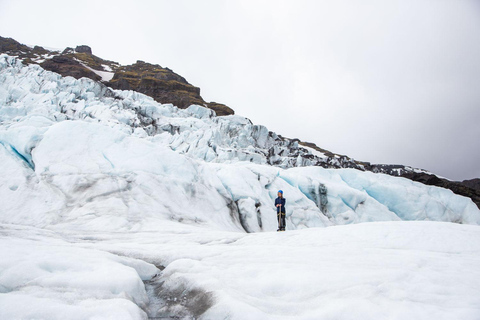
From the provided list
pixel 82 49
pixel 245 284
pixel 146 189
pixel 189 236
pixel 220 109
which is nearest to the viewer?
pixel 245 284

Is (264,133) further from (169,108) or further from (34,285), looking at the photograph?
(34,285)

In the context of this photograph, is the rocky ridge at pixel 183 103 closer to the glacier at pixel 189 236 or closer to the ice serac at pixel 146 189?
the ice serac at pixel 146 189

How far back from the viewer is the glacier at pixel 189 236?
229 centimetres

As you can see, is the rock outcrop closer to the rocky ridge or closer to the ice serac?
the rocky ridge

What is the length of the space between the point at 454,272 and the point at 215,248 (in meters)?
3.15

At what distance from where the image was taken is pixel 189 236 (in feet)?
19.1

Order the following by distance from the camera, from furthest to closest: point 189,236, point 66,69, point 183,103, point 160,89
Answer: point 160,89
point 183,103
point 66,69
point 189,236

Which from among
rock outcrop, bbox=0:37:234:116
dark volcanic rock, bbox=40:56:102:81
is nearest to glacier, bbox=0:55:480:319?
rock outcrop, bbox=0:37:234:116

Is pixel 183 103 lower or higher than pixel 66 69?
lower

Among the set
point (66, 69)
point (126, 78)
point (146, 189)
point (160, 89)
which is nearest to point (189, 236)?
point (146, 189)

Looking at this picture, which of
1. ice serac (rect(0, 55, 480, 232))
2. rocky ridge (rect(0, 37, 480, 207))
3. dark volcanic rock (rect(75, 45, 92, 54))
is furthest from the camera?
dark volcanic rock (rect(75, 45, 92, 54))

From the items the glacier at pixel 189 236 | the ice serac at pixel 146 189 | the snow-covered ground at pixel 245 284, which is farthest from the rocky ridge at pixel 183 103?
the snow-covered ground at pixel 245 284

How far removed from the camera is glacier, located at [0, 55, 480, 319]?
7.51 ft

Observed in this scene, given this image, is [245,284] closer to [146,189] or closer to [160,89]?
[146,189]
